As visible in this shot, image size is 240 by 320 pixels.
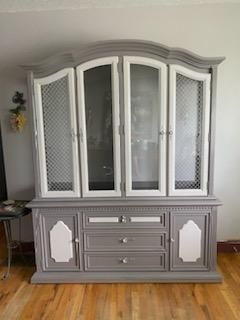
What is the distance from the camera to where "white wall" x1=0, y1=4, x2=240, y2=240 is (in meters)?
2.70

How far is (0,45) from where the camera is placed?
281 centimetres

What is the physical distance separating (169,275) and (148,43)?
1.93m

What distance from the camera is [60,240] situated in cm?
253

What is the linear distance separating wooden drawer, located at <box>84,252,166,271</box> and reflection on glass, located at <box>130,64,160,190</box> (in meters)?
0.59

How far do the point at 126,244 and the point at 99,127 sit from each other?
1.03 m

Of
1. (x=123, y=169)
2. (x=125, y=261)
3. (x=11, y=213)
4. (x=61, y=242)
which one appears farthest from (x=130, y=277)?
(x=11, y=213)

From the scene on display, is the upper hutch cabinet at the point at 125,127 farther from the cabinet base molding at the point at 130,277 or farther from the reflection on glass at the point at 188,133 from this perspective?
the cabinet base molding at the point at 130,277

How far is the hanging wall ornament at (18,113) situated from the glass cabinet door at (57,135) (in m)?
0.46

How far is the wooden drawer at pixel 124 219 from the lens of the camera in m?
2.46

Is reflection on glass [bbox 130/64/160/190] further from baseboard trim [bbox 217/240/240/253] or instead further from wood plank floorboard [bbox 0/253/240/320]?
baseboard trim [bbox 217/240/240/253]

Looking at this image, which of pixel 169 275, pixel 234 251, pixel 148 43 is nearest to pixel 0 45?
pixel 148 43

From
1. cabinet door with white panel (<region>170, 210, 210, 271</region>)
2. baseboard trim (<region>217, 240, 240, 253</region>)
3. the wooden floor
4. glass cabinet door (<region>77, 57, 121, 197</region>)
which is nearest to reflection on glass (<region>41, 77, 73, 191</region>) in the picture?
glass cabinet door (<region>77, 57, 121, 197</region>)

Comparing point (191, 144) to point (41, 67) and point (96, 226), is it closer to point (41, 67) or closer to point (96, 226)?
point (96, 226)

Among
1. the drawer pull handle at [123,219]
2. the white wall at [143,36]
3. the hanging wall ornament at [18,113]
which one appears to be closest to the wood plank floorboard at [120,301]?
the drawer pull handle at [123,219]
